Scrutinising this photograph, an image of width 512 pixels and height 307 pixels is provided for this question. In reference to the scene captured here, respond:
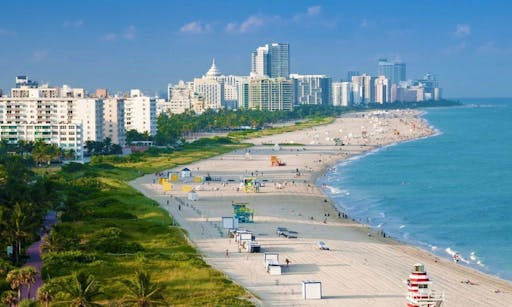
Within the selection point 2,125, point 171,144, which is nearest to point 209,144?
point 171,144

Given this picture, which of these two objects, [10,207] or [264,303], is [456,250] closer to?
[264,303]

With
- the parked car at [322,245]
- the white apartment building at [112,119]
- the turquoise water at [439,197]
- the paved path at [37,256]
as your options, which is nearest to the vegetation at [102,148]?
the white apartment building at [112,119]

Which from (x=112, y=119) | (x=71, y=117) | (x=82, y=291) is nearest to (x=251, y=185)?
(x=82, y=291)

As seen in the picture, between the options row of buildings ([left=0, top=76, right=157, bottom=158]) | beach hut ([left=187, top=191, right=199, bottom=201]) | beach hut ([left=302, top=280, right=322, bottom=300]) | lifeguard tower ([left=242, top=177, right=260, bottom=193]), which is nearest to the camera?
beach hut ([left=302, top=280, right=322, bottom=300])

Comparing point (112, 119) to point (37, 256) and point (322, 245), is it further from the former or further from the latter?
point (37, 256)

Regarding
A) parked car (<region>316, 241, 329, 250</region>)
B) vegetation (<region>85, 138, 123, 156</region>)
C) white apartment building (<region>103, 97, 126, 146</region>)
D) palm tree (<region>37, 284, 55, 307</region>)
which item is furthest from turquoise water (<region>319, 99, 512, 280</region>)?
white apartment building (<region>103, 97, 126, 146</region>)

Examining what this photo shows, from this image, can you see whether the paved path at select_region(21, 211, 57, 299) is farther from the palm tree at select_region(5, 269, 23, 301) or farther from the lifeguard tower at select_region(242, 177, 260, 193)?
the lifeguard tower at select_region(242, 177, 260, 193)

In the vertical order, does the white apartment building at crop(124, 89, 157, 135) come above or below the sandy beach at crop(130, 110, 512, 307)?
above
